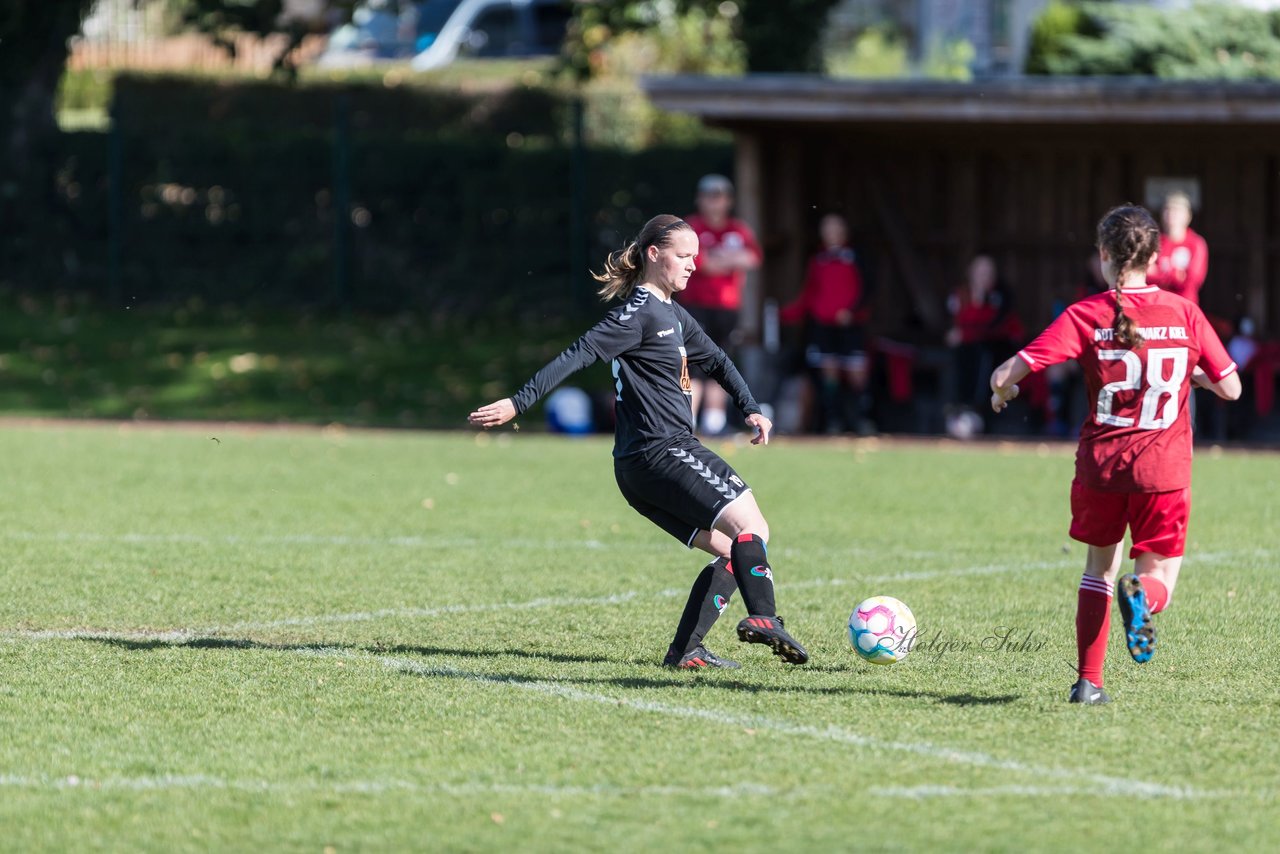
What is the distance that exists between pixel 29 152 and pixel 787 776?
21.9 metres

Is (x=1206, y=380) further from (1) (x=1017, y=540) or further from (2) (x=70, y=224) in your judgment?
(2) (x=70, y=224)

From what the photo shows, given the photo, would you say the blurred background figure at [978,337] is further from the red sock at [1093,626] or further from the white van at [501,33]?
the white van at [501,33]

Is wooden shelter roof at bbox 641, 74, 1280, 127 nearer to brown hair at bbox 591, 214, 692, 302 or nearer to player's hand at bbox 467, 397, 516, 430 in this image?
brown hair at bbox 591, 214, 692, 302

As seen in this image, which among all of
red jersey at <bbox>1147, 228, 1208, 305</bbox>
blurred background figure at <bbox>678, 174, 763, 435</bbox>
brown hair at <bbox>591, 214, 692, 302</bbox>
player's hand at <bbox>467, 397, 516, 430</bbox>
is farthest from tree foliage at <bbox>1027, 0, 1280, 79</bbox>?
player's hand at <bbox>467, 397, 516, 430</bbox>

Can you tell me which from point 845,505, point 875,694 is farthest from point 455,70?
point 875,694

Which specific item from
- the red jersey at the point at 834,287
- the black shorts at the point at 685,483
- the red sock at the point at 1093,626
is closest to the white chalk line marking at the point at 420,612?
the black shorts at the point at 685,483

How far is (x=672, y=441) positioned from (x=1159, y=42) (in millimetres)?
17773

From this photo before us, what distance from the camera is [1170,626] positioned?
25.5ft

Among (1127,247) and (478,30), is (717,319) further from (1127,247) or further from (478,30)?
(478,30)

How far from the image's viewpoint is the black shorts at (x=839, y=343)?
17000mm

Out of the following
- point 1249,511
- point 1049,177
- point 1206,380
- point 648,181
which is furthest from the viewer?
point 648,181

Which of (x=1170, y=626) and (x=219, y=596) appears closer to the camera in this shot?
(x=1170, y=626)

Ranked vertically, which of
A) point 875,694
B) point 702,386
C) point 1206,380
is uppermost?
point 1206,380

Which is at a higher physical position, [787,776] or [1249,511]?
[787,776]
